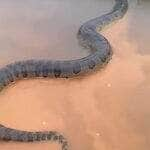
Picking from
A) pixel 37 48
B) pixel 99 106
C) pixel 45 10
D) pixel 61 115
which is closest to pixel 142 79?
pixel 99 106

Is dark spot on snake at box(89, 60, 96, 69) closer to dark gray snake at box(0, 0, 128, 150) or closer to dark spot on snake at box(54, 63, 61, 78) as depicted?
dark gray snake at box(0, 0, 128, 150)

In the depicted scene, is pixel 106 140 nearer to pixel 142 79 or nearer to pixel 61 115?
pixel 61 115

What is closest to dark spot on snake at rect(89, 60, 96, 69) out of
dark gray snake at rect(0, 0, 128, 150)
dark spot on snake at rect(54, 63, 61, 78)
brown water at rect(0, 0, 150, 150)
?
dark gray snake at rect(0, 0, 128, 150)

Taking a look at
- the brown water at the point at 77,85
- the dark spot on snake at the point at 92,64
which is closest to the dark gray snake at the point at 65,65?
the dark spot on snake at the point at 92,64

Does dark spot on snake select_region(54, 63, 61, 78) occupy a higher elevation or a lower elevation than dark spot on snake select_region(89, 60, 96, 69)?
lower

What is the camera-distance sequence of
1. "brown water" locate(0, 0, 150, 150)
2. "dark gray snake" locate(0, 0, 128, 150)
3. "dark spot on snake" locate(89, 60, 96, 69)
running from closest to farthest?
A: "brown water" locate(0, 0, 150, 150)
"dark gray snake" locate(0, 0, 128, 150)
"dark spot on snake" locate(89, 60, 96, 69)

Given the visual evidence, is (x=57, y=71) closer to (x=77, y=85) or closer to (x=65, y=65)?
(x=65, y=65)

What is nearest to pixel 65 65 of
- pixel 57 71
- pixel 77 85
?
pixel 57 71

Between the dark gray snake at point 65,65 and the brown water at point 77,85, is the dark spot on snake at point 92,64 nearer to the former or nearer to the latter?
the dark gray snake at point 65,65
